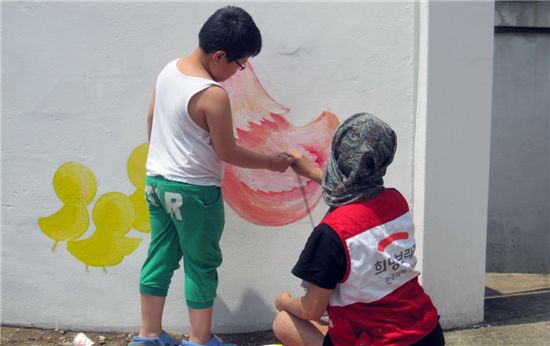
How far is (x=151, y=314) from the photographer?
2857 millimetres

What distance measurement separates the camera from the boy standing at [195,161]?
2.55 m

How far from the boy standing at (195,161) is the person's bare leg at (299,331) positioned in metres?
0.50

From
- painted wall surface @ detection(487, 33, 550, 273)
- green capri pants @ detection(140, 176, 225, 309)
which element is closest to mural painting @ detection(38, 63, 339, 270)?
green capri pants @ detection(140, 176, 225, 309)

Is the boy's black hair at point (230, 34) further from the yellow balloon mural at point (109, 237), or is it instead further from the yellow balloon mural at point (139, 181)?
the yellow balloon mural at point (109, 237)

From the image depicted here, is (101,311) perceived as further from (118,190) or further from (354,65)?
(354,65)

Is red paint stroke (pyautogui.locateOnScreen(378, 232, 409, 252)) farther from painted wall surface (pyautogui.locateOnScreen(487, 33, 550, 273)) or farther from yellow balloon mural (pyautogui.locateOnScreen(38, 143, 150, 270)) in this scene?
painted wall surface (pyautogui.locateOnScreen(487, 33, 550, 273))

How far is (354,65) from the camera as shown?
3184 millimetres

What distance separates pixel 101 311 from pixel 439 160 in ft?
6.41

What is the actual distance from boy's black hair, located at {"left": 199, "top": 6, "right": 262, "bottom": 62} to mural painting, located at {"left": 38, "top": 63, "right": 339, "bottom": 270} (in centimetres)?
59

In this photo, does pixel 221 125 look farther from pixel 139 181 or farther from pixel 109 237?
pixel 109 237

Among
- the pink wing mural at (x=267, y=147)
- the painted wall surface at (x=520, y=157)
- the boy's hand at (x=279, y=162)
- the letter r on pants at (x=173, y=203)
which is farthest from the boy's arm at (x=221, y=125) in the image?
the painted wall surface at (x=520, y=157)

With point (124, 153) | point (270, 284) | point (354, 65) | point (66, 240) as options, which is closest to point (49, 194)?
point (66, 240)

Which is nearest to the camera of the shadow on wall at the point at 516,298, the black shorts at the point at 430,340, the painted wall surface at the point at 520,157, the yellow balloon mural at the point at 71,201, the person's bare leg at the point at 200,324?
the black shorts at the point at 430,340

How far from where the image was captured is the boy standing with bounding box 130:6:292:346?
2.55 m
